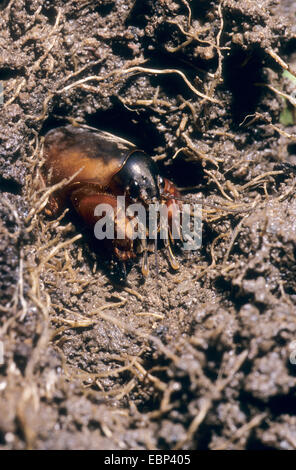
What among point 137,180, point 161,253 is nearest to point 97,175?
point 137,180

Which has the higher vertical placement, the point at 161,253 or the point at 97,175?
the point at 97,175

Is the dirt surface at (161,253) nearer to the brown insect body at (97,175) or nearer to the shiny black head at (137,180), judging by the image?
the brown insect body at (97,175)

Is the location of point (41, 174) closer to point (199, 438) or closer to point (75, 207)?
point (75, 207)

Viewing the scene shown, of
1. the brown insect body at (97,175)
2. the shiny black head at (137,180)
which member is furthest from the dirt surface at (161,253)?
the shiny black head at (137,180)

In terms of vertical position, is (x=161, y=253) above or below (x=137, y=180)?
below

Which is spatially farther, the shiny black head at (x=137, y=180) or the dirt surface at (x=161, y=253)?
the shiny black head at (x=137, y=180)

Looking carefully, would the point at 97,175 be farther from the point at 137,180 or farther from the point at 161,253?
the point at 161,253
